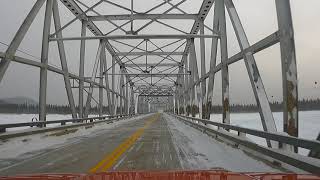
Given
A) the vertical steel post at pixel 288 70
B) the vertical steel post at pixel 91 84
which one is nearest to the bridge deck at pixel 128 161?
the vertical steel post at pixel 288 70

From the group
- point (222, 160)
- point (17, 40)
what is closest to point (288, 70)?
point (222, 160)

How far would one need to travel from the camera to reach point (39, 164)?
847cm

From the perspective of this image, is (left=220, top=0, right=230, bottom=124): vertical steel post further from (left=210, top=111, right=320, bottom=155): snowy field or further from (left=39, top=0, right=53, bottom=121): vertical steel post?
(left=39, top=0, right=53, bottom=121): vertical steel post

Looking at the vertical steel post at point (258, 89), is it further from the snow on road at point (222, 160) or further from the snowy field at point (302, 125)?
the snowy field at point (302, 125)

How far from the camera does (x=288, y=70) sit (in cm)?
838

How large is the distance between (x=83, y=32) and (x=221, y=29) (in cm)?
1303

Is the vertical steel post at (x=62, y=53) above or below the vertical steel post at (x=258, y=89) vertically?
above

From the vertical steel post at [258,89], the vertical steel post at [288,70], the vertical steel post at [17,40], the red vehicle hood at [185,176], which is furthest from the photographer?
the vertical steel post at [17,40]

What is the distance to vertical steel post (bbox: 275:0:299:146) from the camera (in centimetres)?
834

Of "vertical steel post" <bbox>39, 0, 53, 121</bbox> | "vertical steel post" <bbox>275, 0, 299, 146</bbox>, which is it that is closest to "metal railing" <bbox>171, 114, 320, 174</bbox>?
"vertical steel post" <bbox>275, 0, 299, 146</bbox>

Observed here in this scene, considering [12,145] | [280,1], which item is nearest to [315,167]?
[280,1]

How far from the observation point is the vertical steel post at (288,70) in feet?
27.3

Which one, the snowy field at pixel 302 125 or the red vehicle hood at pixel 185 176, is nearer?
the red vehicle hood at pixel 185 176

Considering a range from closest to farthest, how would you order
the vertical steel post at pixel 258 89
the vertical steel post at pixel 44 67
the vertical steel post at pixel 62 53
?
the vertical steel post at pixel 258 89 < the vertical steel post at pixel 44 67 < the vertical steel post at pixel 62 53
